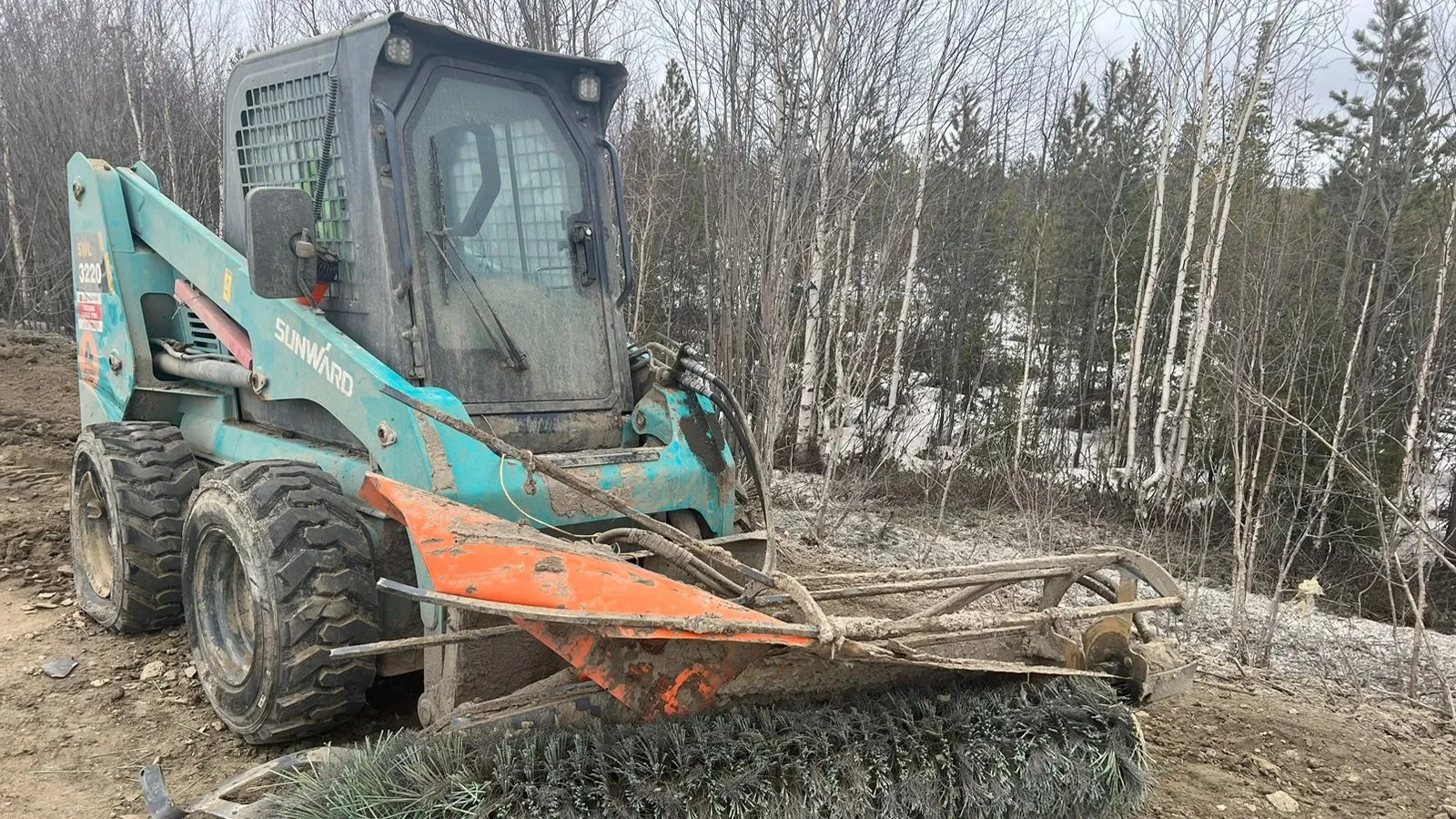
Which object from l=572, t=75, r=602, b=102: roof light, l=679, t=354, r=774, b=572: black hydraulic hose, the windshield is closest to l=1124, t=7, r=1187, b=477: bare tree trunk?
l=679, t=354, r=774, b=572: black hydraulic hose

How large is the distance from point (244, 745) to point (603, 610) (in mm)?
1896

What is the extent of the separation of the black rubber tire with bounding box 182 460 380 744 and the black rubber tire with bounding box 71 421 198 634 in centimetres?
97

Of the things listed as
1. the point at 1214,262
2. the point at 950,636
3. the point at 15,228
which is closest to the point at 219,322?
the point at 950,636

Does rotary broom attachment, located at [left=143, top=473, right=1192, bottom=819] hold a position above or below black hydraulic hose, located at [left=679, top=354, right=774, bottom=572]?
below

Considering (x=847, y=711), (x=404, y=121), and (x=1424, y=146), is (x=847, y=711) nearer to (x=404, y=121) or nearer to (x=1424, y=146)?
(x=404, y=121)

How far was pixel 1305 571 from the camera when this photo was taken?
9664 mm

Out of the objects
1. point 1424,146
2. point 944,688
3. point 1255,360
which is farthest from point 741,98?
point 1424,146

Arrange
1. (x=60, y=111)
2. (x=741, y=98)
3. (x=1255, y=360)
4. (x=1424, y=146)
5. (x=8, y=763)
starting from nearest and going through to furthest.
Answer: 1. (x=8, y=763)
2. (x=1255, y=360)
3. (x=741, y=98)
4. (x=1424, y=146)
5. (x=60, y=111)

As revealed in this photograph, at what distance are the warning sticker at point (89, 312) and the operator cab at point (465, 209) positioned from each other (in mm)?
1446

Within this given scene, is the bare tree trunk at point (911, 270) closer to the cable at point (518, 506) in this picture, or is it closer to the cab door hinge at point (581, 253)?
the cab door hinge at point (581, 253)

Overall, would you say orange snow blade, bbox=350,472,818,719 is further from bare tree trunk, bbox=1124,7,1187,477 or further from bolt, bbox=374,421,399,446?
bare tree trunk, bbox=1124,7,1187,477

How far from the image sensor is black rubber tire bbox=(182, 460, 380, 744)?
3.06 meters

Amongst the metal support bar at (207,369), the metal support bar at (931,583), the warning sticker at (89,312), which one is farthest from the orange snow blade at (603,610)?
the warning sticker at (89,312)

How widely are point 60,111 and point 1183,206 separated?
15080 mm
